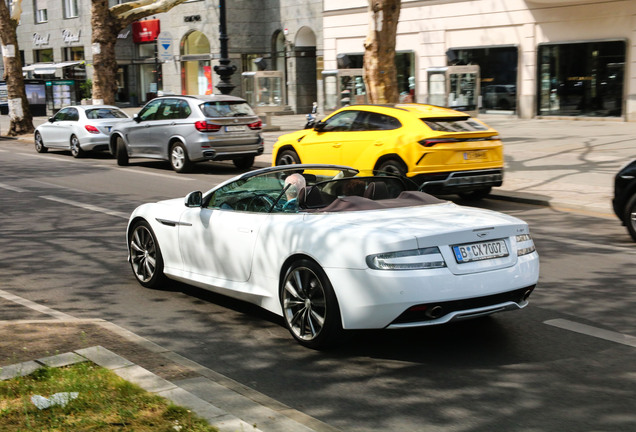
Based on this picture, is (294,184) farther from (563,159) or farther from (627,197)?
(563,159)

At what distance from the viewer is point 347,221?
5.74 metres

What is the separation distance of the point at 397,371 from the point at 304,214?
1.42 metres

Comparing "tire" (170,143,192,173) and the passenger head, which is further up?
the passenger head

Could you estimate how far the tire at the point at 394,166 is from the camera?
12336mm

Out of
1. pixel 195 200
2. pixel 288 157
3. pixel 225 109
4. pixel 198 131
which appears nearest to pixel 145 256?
pixel 195 200

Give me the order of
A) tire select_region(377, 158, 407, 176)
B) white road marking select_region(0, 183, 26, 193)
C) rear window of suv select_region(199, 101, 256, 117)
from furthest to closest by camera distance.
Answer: rear window of suv select_region(199, 101, 256, 117), white road marking select_region(0, 183, 26, 193), tire select_region(377, 158, 407, 176)

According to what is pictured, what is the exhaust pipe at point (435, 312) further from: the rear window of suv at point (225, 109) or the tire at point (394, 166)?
the rear window of suv at point (225, 109)

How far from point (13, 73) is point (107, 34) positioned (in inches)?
186

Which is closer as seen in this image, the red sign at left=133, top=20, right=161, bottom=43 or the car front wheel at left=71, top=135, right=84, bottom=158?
the car front wheel at left=71, top=135, right=84, bottom=158

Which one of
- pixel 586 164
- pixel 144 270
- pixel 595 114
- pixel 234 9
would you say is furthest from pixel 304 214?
pixel 234 9

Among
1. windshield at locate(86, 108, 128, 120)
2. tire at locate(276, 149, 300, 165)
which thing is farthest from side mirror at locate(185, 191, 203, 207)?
windshield at locate(86, 108, 128, 120)

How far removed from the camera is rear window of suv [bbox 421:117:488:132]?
12.5 meters

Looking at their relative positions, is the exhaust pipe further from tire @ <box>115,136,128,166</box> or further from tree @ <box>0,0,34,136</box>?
tree @ <box>0,0,34,136</box>

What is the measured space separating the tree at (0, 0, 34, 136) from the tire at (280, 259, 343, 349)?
26524 millimetres
